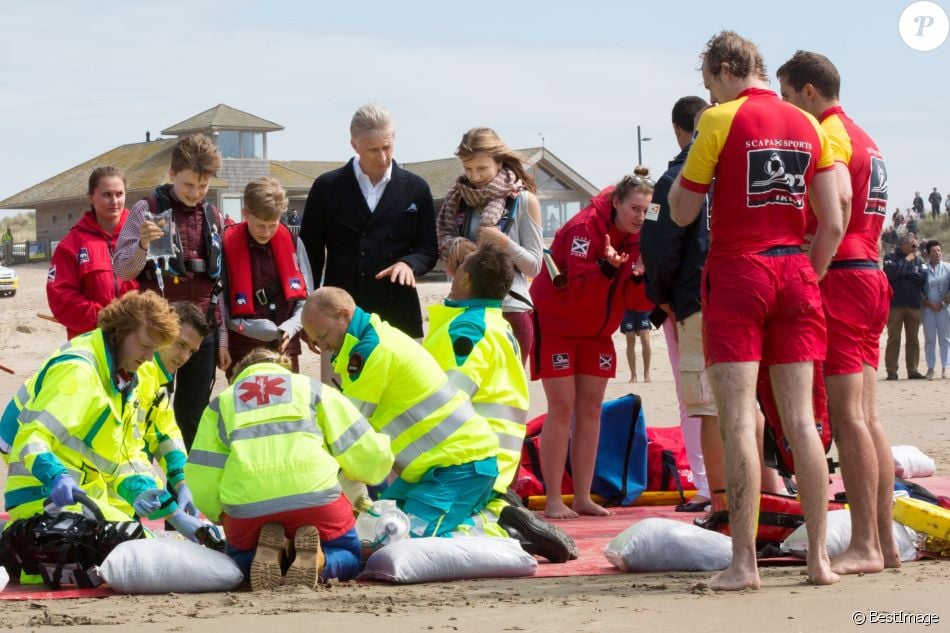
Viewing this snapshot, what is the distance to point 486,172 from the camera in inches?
292

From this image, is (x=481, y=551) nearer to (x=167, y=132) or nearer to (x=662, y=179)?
(x=662, y=179)

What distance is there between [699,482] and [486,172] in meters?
2.10

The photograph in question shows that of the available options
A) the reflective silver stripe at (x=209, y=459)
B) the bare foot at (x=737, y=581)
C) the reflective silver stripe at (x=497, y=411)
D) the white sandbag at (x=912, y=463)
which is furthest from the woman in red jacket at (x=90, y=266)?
the white sandbag at (x=912, y=463)

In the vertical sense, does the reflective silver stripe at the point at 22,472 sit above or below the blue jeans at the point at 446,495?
above

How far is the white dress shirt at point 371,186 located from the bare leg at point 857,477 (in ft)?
9.59

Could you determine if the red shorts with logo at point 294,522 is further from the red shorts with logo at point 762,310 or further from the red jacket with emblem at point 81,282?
the red jacket with emblem at point 81,282

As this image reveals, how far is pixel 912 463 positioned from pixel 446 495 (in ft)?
12.8

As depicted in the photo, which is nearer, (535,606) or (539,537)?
(535,606)

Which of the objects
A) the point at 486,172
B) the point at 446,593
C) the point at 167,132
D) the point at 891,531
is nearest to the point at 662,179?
the point at 486,172

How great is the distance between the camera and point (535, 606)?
4953 mm

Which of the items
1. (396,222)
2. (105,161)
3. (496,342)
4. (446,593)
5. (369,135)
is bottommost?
(446,593)

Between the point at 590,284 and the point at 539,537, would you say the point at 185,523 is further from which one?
the point at 590,284

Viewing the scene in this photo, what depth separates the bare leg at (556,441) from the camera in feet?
24.8

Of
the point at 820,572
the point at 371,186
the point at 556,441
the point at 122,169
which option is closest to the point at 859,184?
the point at 820,572
